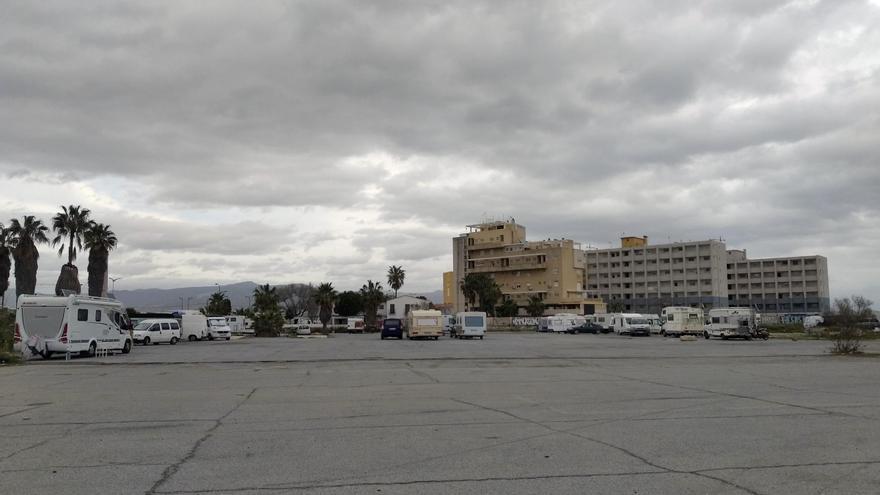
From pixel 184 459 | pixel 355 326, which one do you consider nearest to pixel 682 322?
pixel 355 326

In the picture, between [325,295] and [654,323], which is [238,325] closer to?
[325,295]

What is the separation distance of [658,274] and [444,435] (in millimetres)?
154392

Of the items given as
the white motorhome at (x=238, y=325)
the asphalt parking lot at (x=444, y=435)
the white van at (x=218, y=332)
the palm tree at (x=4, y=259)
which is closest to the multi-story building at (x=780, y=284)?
the white motorhome at (x=238, y=325)

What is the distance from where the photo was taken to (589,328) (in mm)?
85812

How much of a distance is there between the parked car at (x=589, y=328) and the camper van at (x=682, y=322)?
55.3ft

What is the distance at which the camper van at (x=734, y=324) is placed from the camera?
56094 millimetres

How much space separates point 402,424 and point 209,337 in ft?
177

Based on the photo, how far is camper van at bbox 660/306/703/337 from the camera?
64000mm

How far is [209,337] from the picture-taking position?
60.7m

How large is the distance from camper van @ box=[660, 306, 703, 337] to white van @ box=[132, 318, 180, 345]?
44.5 metres

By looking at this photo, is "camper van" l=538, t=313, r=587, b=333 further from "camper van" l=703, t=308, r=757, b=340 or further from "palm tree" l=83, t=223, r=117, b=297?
"palm tree" l=83, t=223, r=117, b=297

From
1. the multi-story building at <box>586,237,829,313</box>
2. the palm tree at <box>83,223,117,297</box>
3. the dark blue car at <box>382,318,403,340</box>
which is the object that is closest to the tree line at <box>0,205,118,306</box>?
the palm tree at <box>83,223,117,297</box>

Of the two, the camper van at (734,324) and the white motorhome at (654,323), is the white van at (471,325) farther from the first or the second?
the white motorhome at (654,323)

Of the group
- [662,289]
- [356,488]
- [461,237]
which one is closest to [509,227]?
[461,237]
